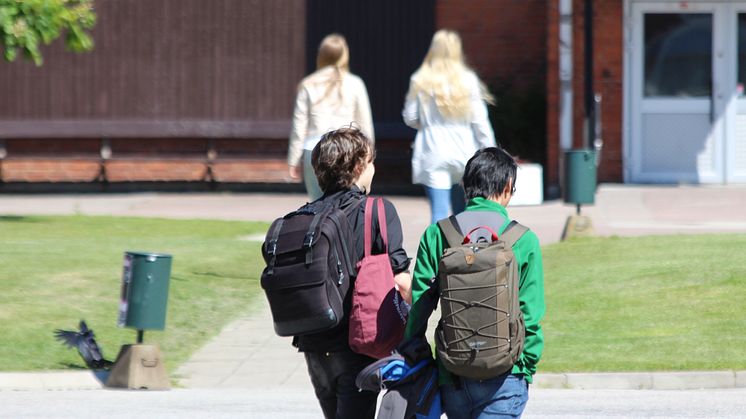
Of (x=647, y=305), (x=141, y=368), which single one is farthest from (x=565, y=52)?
(x=141, y=368)

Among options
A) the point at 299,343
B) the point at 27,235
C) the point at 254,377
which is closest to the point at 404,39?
the point at 27,235

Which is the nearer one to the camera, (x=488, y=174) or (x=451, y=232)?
(x=451, y=232)

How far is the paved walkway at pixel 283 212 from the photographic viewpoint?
849 centimetres

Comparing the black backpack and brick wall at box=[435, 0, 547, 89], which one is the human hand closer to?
the black backpack

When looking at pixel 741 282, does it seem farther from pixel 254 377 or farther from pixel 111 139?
pixel 111 139

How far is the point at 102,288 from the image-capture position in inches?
440

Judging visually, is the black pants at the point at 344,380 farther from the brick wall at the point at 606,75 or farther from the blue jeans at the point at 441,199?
the brick wall at the point at 606,75

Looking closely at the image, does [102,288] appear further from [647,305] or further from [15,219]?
[15,219]

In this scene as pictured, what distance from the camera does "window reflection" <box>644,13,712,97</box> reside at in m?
19.2

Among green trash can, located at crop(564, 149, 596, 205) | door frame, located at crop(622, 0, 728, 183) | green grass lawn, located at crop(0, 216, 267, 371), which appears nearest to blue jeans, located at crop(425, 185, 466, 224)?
green grass lawn, located at crop(0, 216, 267, 371)

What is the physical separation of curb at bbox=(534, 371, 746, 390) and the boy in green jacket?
3.71 meters

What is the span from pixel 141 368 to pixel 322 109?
9.62 feet

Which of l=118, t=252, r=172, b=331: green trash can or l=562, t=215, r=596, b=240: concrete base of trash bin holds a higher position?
l=118, t=252, r=172, b=331: green trash can

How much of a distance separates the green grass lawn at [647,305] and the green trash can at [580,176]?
3.62ft
